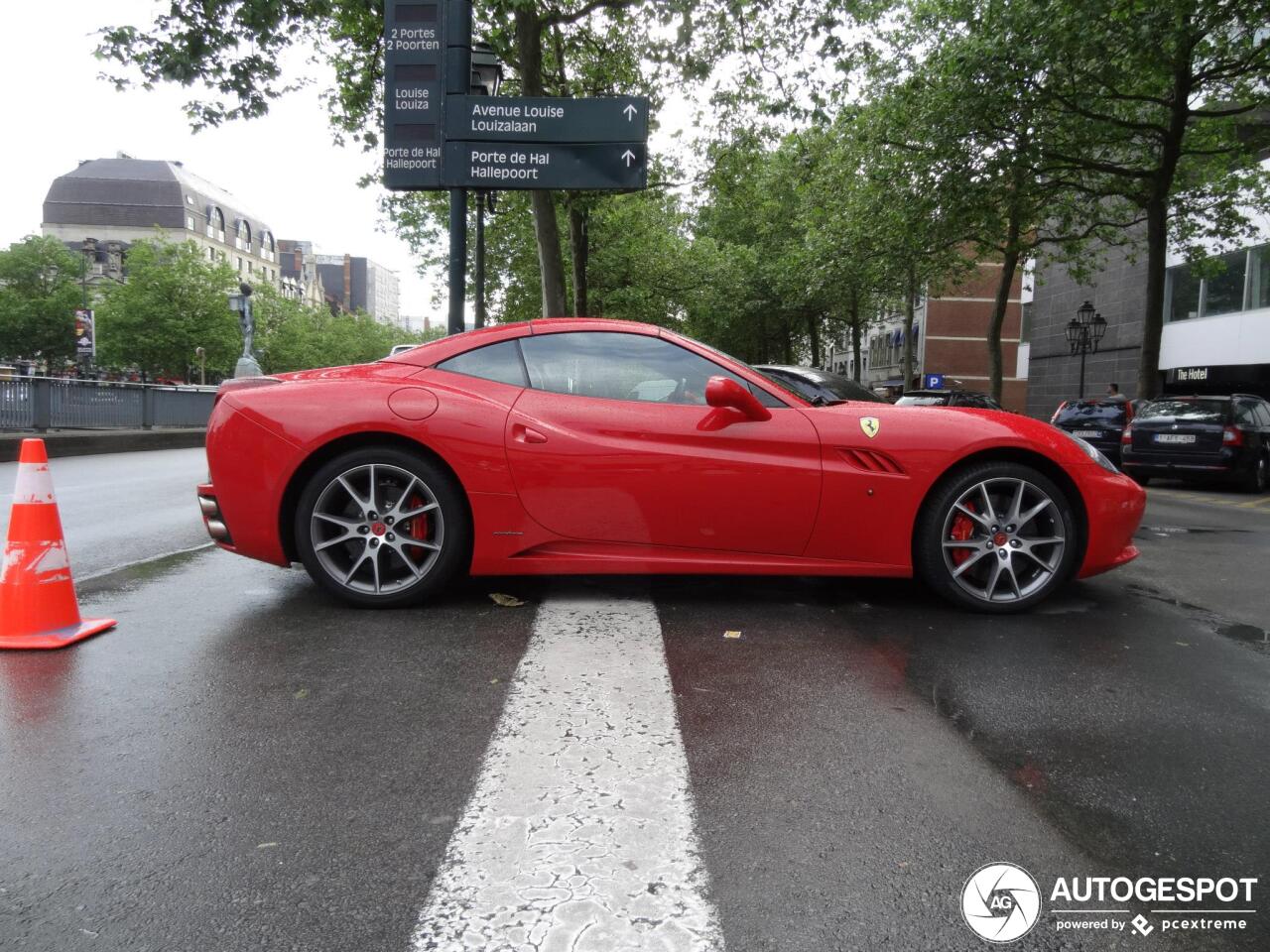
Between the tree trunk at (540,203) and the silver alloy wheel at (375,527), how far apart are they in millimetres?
11999

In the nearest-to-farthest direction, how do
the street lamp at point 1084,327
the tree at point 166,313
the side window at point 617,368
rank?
the side window at point 617,368 → the street lamp at point 1084,327 → the tree at point 166,313

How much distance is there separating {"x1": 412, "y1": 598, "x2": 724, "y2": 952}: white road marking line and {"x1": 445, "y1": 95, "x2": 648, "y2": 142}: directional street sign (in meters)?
6.73

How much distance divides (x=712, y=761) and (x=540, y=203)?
14.2 metres

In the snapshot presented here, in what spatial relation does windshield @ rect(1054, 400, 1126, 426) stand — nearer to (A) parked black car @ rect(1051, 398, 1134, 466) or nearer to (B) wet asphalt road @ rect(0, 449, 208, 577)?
(A) parked black car @ rect(1051, 398, 1134, 466)

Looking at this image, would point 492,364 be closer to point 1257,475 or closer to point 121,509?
point 121,509

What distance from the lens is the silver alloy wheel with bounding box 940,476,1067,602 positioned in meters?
3.93

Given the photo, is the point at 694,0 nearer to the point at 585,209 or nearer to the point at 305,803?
the point at 585,209

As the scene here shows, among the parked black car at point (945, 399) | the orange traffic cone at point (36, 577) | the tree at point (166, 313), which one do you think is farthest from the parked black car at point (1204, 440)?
the tree at point (166, 313)

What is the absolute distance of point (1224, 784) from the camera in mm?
2230

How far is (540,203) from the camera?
594 inches

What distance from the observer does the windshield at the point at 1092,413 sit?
1563 cm

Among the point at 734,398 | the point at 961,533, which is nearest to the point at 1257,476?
the point at 961,533

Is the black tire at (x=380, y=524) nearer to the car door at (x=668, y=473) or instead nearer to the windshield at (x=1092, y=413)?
the car door at (x=668, y=473)
